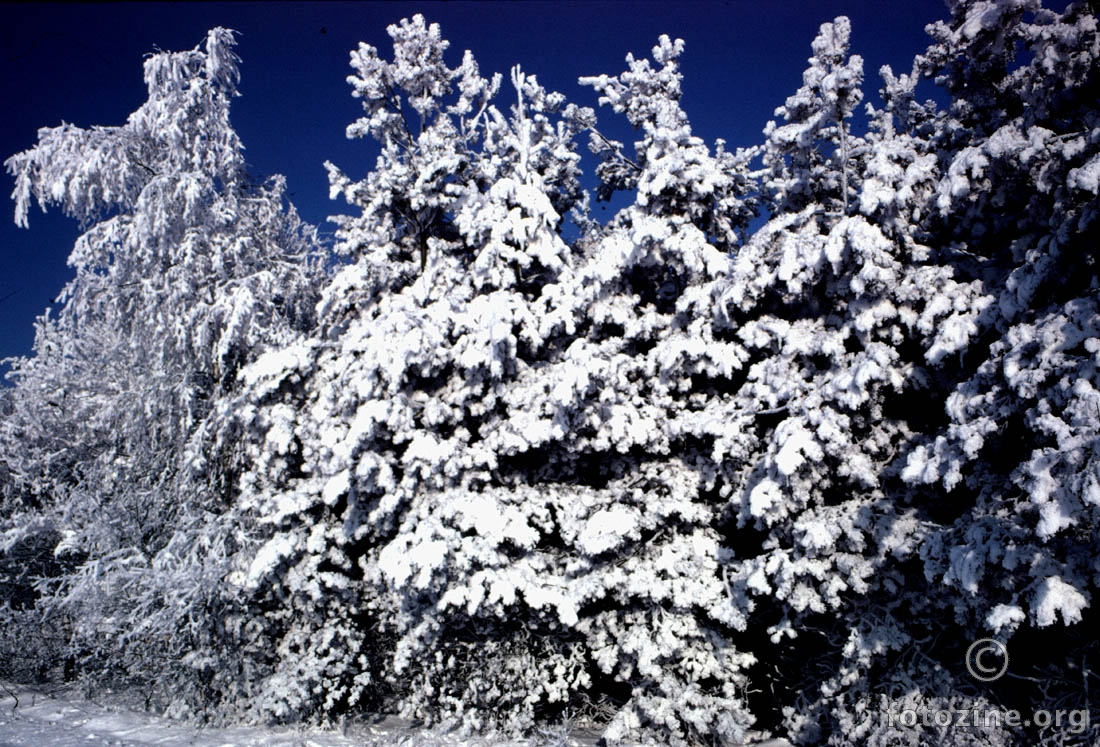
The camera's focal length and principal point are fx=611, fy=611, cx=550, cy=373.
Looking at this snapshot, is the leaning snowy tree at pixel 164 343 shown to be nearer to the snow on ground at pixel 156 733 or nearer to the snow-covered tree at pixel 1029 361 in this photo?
the snow on ground at pixel 156 733

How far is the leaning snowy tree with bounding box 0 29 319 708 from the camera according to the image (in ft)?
Result: 31.4

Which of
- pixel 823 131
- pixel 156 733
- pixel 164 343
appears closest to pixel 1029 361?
pixel 823 131

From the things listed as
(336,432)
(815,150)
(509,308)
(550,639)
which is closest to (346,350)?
(336,432)

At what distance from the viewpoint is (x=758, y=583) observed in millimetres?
7902

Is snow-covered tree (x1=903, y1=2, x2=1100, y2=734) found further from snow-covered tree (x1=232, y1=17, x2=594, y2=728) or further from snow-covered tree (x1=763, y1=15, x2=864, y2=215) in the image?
snow-covered tree (x1=232, y1=17, x2=594, y2=728)

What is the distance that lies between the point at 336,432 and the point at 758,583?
6334mm

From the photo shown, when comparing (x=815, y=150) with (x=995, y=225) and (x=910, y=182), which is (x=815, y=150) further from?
(x=995, y=225)

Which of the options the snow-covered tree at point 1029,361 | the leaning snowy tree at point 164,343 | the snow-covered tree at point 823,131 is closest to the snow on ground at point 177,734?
the leaning snowy tree at point 164,343

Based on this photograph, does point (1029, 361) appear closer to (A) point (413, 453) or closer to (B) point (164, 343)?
(A) point (413, 453)

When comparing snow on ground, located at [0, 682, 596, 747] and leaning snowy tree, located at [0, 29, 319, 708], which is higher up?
leaning snowy tree, located at [0, 29, 319, 708]

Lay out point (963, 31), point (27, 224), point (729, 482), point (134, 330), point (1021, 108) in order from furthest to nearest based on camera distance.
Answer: point (134, 330) → point (27, 224) → point (729, 482) → point (1021, 108) → point (963, 31)

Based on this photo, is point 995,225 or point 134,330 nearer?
point 995,225

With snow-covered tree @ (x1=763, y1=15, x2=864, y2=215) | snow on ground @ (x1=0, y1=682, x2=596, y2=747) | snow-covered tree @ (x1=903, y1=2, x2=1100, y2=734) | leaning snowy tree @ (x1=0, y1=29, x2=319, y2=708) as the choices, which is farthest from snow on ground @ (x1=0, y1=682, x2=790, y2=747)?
snow-covered tree @ (x1=763, y1=15, x2=864, y2=215)

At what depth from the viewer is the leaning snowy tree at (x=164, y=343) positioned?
9.59m
